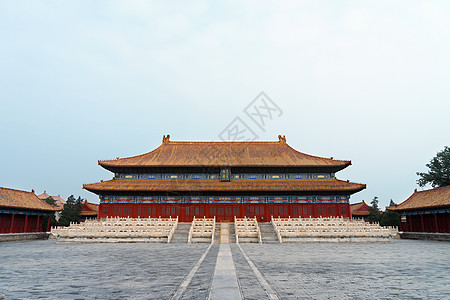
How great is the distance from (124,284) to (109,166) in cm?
3073

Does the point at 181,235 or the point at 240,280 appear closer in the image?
the point at 240,280

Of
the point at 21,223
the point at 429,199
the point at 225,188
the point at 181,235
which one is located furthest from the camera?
the point at 225,188

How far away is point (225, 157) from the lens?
39.6m

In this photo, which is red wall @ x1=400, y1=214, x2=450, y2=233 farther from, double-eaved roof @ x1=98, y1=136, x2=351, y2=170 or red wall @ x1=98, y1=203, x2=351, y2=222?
double-eaved roof @ x1=98, y1=136, x2=351, y2=170

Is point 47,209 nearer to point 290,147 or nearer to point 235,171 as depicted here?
point 235,171

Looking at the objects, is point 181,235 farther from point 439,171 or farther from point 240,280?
point 439,171

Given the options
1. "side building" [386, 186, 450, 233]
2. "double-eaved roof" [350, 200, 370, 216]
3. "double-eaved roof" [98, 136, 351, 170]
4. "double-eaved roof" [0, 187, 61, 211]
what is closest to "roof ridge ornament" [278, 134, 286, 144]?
"double-eaved roof" [98, 136, 351, 170]

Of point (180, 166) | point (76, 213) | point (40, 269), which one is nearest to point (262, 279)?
point (40, 269)

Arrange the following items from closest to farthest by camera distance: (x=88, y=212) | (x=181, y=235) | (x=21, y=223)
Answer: (x=181, y=235) < (x=21, y=223) < (x=88, y=212)

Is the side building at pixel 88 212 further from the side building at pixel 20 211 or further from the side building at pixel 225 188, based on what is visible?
the side building at pixel 225 188

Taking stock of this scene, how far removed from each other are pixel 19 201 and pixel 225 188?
74.7 ft

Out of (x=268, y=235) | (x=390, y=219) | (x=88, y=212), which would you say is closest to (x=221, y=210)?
(x=268, y=235)

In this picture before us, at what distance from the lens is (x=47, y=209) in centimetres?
3397

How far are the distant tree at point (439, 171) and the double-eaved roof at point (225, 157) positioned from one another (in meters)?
17.7
